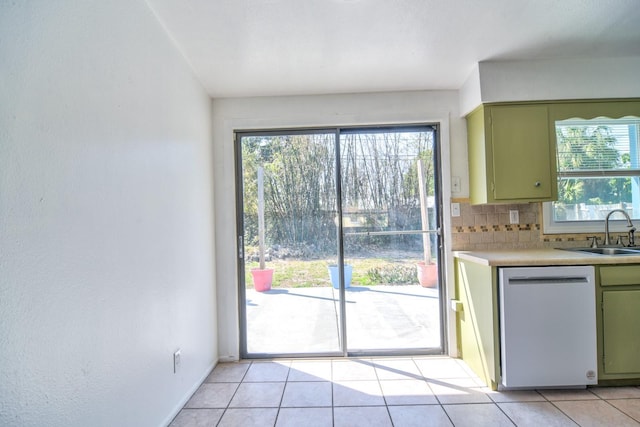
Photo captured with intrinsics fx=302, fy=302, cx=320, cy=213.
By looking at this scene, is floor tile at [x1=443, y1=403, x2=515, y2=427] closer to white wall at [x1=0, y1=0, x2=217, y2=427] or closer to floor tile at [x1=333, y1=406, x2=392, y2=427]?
floor tile at [x1=333, y1=406, x2=392, y2=427]

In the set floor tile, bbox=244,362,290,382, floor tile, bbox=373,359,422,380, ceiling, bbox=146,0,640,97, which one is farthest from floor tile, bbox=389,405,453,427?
ceiling, bbox=146,0,640,97

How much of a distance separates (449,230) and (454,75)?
4.18ft

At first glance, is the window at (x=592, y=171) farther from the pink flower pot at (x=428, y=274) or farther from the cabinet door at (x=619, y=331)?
the pink flower pot at (x=428, y=274)

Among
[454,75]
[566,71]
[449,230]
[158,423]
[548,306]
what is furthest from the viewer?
[449,230]

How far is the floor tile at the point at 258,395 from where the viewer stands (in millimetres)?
1964

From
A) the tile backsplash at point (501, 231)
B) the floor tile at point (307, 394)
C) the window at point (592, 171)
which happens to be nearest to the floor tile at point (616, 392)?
the tile backsplash at point (501, 231)

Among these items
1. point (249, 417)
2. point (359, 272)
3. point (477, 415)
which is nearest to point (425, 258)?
point (359, 272)

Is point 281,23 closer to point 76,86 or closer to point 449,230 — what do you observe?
point 76,86

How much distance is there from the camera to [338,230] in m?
2.69

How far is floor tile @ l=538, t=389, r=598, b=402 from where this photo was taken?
1942mm

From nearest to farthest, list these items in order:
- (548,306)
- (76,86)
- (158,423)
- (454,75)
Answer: (76,86), (158,423), (548,306), (454,75)

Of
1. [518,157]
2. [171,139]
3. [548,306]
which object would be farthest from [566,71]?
[171,139]

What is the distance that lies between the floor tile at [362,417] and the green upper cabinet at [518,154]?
5.54 ft

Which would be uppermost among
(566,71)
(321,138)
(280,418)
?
(566,71)
